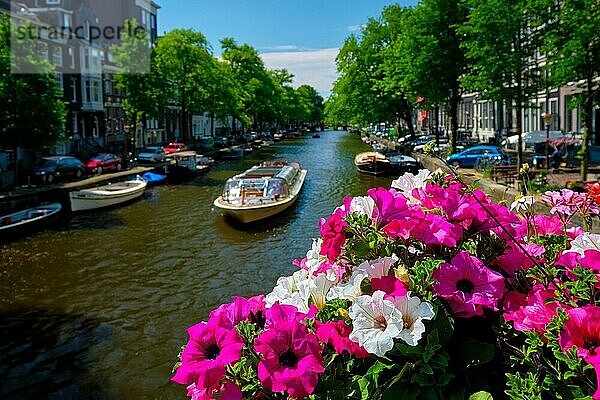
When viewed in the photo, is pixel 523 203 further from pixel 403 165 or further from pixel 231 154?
pixel 231 154

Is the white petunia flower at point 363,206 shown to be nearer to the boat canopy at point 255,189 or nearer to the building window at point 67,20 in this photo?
the boat canopy at point 255,189

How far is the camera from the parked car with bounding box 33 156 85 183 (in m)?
31.6

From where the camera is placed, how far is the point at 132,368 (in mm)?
10398

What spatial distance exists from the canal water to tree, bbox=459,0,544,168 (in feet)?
32.0

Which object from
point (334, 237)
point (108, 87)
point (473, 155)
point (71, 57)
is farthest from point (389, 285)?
point (108, 87)

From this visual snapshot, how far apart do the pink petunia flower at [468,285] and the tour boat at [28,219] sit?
21007mm

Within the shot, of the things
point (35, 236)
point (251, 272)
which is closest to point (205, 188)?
point (35, 236)

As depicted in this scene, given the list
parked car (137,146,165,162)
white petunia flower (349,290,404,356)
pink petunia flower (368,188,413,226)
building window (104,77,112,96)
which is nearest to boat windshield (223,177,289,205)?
parked car (137,146,165,162)

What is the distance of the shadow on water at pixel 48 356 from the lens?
380 inches

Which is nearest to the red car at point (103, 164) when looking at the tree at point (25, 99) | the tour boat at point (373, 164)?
the tree at point (25, 99)

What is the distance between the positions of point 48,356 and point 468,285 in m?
10.7

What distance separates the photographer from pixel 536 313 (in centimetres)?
191

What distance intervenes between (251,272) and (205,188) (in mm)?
19416

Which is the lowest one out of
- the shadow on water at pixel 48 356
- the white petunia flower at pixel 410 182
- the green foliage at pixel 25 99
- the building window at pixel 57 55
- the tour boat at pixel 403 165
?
the shadow on water at pixel 48 356
